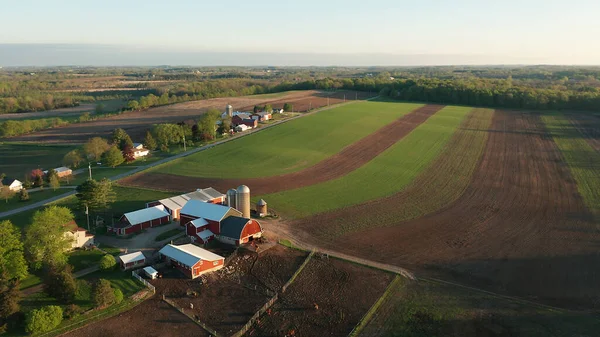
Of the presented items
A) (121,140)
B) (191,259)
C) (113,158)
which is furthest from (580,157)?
(121,140)

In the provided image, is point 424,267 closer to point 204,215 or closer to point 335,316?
point 335,316

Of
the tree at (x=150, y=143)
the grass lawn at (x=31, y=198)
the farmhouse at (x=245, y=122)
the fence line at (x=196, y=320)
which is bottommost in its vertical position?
the fence line at (x=196, y=320)

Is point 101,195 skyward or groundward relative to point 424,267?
skyward

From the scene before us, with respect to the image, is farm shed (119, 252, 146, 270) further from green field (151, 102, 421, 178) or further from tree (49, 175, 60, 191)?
tree (49, 175, 60, 191)

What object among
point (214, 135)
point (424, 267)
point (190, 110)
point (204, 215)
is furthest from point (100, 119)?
point (424, 267)

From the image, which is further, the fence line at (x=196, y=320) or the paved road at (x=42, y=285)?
the paved road at (x=42, y=285)

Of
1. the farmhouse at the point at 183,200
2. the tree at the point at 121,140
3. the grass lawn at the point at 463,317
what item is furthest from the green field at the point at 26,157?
the grass lawn at the point at 463,317

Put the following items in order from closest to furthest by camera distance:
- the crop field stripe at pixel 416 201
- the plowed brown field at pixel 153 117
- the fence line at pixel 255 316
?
1. the fence line at pixel 255 316
2. the crop field stripe at pixel 416 201
3. the plowed brown field at pixel 153 117

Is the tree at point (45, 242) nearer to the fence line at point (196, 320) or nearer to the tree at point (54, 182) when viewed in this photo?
the fence line at point (196, 320)

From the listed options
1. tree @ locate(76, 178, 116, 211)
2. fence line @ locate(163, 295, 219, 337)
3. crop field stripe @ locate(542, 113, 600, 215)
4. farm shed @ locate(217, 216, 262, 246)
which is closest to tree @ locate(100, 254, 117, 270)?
fence line @ locate(163, 295, 219, 337)
